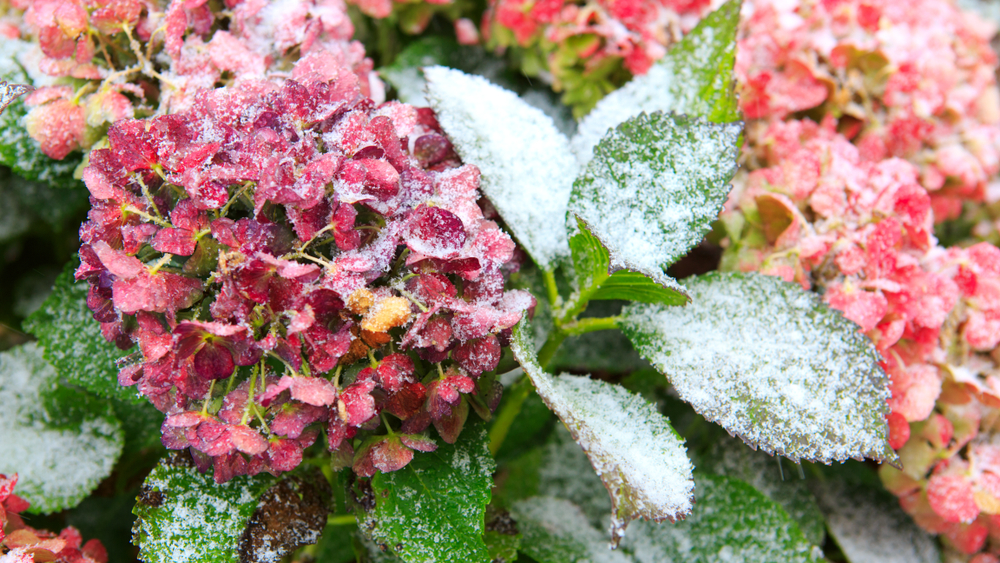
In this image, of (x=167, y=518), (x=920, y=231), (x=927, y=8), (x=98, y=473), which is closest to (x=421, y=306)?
(x=167, y=518)

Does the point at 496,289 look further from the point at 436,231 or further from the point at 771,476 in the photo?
the point at 771,476

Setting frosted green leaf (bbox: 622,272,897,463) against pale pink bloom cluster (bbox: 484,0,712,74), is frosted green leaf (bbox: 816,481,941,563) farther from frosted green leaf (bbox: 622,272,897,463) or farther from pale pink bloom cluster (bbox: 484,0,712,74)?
pale pink bloom cluster (bbox: 484,0,712,74)

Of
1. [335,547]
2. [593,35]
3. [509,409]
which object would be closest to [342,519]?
[335,547]

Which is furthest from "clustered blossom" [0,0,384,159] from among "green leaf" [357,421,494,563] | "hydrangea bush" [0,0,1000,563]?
"green leaf" [357,421,494,563]

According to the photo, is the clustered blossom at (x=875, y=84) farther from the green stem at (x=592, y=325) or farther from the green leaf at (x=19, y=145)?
the green leaf at (x=19, y=145)

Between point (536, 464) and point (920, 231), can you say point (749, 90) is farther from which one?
point (536, 464)

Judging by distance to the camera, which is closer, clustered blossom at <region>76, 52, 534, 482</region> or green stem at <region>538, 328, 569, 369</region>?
clustered blossom at <region>76, 52, 534, 482</region>
